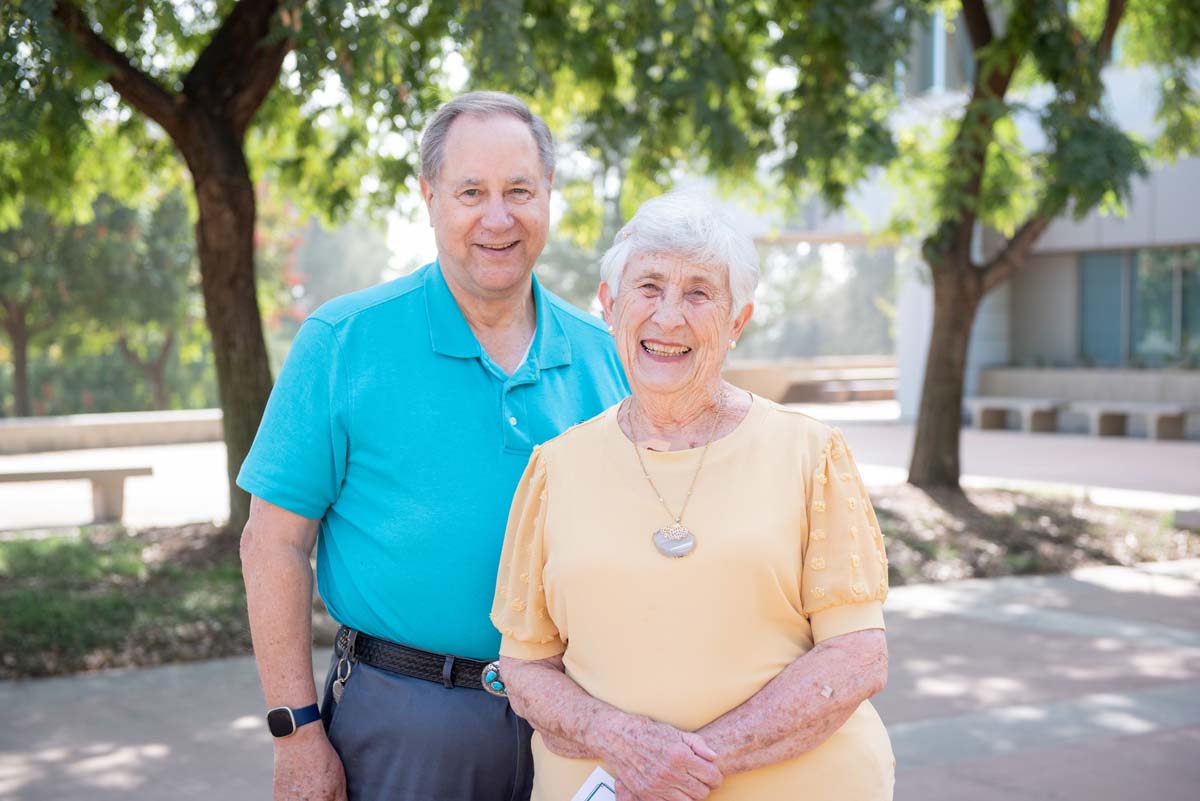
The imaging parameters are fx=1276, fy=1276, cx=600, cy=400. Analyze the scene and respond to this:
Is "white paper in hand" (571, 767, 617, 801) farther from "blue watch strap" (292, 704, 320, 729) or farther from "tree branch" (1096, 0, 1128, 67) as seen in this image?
"tree branch" (1096, 0, 1128, 67)

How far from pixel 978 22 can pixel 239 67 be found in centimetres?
733

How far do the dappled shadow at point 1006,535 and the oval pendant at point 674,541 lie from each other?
727cm

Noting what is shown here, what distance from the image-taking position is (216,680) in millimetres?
6539

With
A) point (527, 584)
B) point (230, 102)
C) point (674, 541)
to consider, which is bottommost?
point (527, 584)

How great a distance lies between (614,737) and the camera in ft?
7.46

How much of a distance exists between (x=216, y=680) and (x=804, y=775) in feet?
16.1

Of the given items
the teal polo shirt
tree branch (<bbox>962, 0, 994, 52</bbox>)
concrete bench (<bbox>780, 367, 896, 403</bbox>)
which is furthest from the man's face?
concrete bench (<bbox>780, 367, 896, 403</bbox>)

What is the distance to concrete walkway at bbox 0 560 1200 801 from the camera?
5004mm

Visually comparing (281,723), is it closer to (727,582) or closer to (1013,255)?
(727,582)

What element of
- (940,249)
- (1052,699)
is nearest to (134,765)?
(1052,699)

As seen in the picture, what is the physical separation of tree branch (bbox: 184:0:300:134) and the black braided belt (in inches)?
274

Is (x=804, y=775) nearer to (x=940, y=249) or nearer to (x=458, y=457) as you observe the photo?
(x=458, y=457)

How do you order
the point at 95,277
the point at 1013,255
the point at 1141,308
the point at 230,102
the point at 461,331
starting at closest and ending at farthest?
the point at 461,331, the point at 230,102, the point at 1013,255, the point at 1141,308, the point at 95,277

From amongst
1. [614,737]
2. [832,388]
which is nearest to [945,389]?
Result: [614,737]
